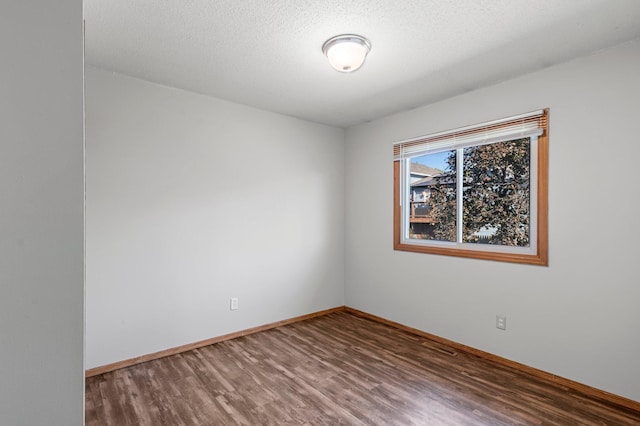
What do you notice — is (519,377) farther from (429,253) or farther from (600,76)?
(600,76)

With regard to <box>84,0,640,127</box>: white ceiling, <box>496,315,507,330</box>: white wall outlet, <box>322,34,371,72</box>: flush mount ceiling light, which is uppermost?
<box>84,0,640,127</box>: white ceiling

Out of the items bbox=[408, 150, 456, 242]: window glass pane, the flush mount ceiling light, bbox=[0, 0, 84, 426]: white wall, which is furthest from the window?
bbox=[0, 0, 84, 426]: white wall

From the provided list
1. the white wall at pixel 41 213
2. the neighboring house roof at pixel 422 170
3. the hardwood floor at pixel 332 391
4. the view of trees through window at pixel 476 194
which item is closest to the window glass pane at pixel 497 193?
the view of trees through window at pixel 476 194

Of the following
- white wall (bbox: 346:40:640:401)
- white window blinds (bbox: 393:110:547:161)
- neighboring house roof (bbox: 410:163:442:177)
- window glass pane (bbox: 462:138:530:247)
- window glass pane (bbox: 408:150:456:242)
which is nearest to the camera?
white wall (bbox: 346:40:640:401)

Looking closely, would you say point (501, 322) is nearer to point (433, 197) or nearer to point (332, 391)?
point (433, 197)

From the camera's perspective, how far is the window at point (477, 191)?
8.66ft

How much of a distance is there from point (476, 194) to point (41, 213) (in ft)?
10.5

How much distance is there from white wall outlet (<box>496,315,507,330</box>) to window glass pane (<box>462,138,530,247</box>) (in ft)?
2.13

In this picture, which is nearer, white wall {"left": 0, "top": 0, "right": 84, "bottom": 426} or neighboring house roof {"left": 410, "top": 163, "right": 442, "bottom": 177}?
white wall {"left": 0, "top": 0, "right": 84, "bottom": 426}

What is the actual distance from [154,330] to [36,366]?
218 cm

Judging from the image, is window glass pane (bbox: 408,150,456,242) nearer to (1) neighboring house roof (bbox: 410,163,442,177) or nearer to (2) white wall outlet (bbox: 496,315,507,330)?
(1) neighboring house roof (bbox: 410,163,442,177)

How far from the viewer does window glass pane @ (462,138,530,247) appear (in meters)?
2.76

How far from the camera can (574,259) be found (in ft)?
7.89

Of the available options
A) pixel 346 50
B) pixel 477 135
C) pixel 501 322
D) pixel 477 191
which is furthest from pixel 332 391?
pixel 477 135
